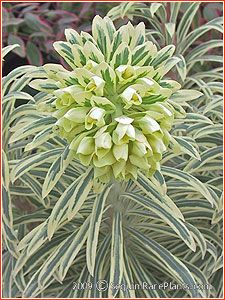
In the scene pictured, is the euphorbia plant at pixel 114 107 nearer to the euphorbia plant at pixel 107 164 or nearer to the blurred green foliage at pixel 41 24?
the euphorbia plant at pixel 107 164

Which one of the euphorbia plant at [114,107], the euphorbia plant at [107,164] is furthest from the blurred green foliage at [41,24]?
the euphorbia plant at [114,107]

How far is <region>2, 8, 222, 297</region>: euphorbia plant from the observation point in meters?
1.04

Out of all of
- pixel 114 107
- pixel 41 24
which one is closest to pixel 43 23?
pixel 41 24

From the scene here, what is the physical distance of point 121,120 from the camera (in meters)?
1.03

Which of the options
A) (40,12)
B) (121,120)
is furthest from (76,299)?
(40,12)

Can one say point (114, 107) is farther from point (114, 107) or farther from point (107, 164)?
point (107, 164)

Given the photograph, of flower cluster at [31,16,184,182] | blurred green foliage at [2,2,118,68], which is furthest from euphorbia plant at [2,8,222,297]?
blurred green foliage at [2,2,118,68]

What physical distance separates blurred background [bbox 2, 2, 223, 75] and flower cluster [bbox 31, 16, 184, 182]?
967mm

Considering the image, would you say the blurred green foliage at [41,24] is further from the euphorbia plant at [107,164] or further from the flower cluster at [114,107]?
the flower cluster at [114,107]

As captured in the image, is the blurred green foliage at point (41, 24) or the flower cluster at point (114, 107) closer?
the flower cluster at point (114, 107)

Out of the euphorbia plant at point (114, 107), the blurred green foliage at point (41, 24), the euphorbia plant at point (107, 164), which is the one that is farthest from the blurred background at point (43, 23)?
the euphorbia plant at point (114, 107)

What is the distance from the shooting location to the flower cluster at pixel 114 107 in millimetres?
1022

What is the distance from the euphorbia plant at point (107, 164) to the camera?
1.04 m

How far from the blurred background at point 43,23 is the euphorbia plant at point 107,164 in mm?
825
